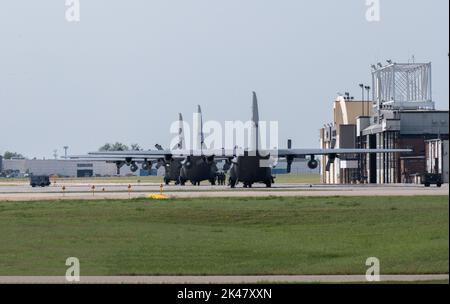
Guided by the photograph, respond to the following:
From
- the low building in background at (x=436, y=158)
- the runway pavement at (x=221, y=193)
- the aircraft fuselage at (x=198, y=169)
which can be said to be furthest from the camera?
the aircraft fuselage at (x=198, y=169)

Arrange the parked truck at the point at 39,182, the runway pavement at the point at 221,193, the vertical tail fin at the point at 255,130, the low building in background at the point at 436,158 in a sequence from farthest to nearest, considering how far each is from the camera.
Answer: the parked truck at the point at 39,182 < the low building in background at the point at 436,158 < the vertical tail fin at the point at 255,130 < the runway pavement at the point at 221,193

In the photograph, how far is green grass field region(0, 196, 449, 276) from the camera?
97.1 feet

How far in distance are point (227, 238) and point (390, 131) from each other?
85132 millimetres

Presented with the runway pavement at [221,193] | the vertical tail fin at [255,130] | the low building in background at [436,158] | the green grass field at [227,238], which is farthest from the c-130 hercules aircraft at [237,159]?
the green grass field at [227,238]

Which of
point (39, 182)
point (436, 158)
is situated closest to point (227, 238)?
point (436, 158)

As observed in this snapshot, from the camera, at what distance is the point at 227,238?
36875 mm

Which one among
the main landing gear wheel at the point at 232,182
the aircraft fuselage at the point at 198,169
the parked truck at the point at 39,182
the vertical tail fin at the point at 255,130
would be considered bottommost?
the parked truck at the point at 39,182

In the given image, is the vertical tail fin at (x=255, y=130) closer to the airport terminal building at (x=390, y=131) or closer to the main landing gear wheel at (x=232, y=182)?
the main landing gear wheel at (x=232, y=182)

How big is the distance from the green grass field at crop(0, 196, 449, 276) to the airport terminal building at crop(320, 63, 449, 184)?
60.2 meters

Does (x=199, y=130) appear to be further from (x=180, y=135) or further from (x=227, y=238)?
(x=227, y=238)

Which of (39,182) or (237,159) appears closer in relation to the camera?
(237,159)

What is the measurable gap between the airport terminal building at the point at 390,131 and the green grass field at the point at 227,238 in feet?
198

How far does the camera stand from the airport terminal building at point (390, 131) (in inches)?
4690
